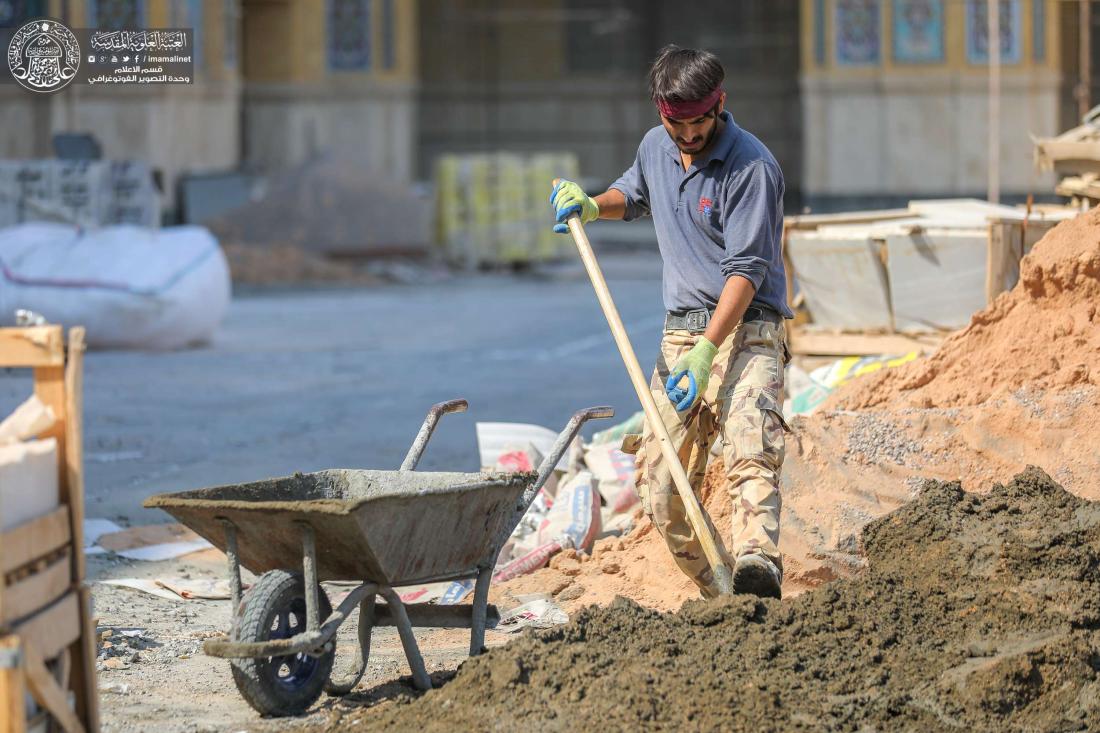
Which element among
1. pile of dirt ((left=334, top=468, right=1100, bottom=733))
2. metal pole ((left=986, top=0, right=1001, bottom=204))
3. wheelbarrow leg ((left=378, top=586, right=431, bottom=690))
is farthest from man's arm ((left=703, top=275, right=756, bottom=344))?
metal pole ((left=986, top=0, right=1001, bottom=204))

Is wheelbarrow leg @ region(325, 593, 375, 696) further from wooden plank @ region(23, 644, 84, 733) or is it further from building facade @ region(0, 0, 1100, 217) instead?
building facade @ region(0, 0, 1100, 217)

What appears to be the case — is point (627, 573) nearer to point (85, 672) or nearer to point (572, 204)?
point (572, 204)

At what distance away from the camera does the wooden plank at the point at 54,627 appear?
127 inches

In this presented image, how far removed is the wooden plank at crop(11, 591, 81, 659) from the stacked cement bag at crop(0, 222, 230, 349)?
9302mm

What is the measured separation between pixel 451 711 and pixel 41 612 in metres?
1.01

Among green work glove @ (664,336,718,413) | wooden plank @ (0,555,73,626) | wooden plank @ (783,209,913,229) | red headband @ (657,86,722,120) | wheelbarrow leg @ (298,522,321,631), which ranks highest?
red headband @ (657,86,722,120)

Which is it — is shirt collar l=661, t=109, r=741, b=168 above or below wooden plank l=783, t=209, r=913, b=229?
above

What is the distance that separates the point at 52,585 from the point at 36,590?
10cm

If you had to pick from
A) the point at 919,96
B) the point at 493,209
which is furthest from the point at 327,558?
the point at 919,96

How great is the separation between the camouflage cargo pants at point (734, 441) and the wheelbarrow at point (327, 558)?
1.37ft

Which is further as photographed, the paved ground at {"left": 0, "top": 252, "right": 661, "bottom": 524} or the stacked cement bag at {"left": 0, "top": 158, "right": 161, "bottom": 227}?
the stacked cement bag at {"left": 0, "top": 158, "right": 161, "bottom": 227}

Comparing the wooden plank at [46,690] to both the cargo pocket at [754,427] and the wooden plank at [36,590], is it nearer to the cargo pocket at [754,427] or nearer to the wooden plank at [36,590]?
the wooden plank at [36,590]

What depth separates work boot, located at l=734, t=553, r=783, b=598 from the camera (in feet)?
14.1

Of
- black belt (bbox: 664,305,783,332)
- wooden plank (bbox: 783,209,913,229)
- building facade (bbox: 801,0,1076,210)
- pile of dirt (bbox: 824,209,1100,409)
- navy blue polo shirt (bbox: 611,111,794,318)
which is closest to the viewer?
navy blue polo shirt (bbox: 611,111,794,318)
